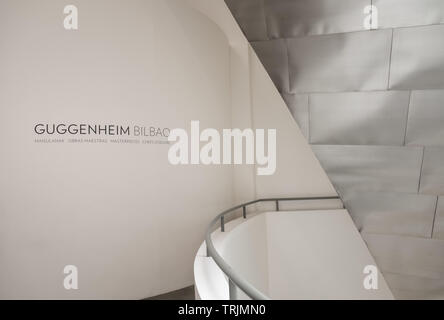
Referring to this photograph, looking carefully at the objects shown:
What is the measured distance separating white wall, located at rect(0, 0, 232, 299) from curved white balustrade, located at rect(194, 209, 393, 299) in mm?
1184

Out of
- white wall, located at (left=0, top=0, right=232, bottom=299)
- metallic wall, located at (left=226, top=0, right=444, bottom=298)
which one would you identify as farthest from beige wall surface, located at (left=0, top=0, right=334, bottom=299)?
metallic wall, located at (left=226, top=0, right=444, bottom=298)

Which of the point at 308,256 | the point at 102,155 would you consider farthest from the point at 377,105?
the point at 308,256

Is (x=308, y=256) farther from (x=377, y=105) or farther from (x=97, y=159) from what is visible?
(x=377, y=105)

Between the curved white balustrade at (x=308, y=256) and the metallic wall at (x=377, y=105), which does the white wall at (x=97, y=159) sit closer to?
the curved white balustrade at (x=308, y=256)

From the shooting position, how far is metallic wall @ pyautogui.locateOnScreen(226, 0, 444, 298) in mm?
1829

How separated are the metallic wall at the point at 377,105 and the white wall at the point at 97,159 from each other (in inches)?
85.4

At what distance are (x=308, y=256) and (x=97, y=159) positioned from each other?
367cm

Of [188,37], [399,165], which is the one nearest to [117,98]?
[188,37]

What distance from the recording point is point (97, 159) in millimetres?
3693

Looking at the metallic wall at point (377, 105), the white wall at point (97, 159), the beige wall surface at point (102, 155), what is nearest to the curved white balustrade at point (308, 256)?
the beige wall surface at point (102, 155)

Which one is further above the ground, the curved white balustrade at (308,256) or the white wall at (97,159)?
the white wall at (97,159)

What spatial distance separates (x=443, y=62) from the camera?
5.80 ft

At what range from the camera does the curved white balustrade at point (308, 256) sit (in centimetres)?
488
